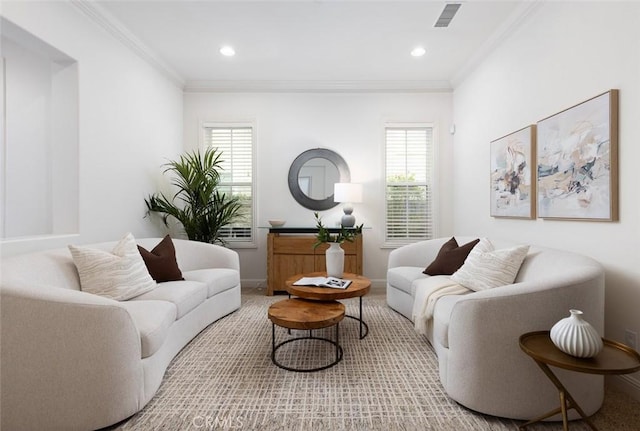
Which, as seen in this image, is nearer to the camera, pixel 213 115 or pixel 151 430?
pixel 151 430

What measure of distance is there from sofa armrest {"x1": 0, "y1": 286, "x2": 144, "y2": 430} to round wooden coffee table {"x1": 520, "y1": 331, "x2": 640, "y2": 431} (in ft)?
6.61

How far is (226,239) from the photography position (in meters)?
4.54

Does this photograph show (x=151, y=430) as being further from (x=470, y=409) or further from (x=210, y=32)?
(x=210, y=32)

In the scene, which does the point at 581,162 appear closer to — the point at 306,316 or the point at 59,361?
the point at 306,316

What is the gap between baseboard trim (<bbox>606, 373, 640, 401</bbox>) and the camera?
1831 mm

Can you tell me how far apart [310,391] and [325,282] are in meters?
0.90

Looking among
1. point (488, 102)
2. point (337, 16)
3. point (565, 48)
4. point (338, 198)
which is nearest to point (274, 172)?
point (338, 198)

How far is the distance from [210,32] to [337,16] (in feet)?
4.26

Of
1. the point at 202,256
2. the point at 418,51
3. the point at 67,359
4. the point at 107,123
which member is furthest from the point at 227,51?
the point at 67,359

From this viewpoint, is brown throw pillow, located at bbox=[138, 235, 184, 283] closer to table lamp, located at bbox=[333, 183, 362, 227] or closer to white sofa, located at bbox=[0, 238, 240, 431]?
white sofa, located at bbox=[0, 238, 240, 431]

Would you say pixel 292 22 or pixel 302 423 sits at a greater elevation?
pixel 292 22

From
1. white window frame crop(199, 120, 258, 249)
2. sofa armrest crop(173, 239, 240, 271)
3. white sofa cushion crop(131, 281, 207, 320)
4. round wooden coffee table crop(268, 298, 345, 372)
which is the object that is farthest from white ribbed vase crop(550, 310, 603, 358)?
white window frame crop(199, 120, 258, 249)

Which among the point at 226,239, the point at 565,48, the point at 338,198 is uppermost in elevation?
the point at 565,48

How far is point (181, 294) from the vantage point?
2.36 metres
